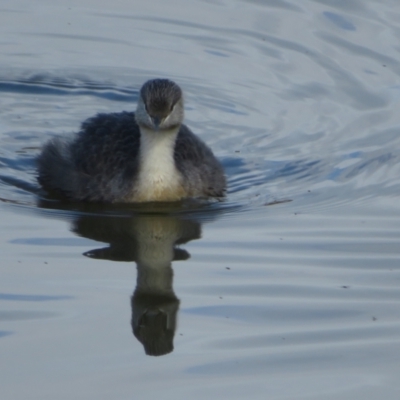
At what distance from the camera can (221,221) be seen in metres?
10.9

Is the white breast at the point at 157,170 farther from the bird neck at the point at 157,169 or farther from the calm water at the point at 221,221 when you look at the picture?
the calm water at the point at 221,221

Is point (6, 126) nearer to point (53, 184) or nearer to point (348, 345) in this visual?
point (53, 184)

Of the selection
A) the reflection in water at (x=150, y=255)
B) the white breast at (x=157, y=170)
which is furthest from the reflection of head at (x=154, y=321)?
the white breast at (x=157, y=170)

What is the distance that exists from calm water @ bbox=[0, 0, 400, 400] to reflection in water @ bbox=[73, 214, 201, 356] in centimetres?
2

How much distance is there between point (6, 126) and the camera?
13812mm

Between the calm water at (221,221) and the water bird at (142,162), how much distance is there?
0.22 m

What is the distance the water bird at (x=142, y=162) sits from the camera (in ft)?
37.7

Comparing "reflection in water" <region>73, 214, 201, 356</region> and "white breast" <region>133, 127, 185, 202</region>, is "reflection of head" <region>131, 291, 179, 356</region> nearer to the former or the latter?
"reflection in water" <region>73, 214, 201, 356</region>

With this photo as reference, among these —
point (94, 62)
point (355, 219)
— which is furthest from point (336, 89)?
point (355, 219)

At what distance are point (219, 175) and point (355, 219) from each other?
1742mm

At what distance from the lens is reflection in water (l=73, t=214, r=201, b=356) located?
8461 millimetres

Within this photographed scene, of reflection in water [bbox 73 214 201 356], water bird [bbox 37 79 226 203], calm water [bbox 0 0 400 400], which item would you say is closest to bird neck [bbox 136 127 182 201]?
water bird [bbox 37 79 226 203]

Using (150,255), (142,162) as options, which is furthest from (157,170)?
(150,255)

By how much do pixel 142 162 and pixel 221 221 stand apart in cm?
121
